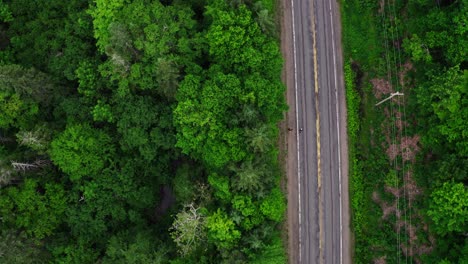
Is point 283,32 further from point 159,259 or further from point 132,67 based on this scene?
point 159,259

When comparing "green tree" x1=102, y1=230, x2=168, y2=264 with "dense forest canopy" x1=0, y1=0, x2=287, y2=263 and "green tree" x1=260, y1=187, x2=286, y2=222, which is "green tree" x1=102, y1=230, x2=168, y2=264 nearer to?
"dense forest canopy" x1=0, y1=0, x2=287, y2=263

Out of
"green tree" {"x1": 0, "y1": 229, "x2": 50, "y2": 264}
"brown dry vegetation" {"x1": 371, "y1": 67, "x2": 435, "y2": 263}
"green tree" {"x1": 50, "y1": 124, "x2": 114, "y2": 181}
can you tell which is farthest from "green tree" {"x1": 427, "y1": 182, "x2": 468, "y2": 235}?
"green tree" {"x1": 0, "y1": 229, "x2": 50, "y2": 264}

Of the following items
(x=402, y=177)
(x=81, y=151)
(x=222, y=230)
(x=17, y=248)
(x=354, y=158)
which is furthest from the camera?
(x=354, y=158)

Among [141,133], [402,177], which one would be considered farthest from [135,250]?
[402,177]

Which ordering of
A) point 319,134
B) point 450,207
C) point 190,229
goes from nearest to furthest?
point 450,207
point 190,229
point 319,134

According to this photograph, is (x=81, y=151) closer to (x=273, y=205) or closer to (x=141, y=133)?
(x=141, y=133)

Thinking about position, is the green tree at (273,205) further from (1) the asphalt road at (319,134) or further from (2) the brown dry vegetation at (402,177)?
(2) the brown dry vegetation at (402,177)

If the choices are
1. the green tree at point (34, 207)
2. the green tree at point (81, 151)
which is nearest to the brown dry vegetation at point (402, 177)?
the green tree at point (81, 151)
